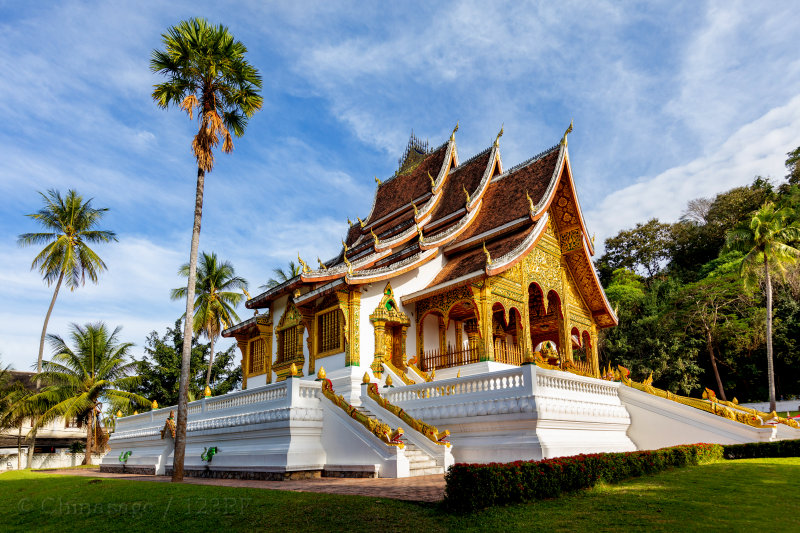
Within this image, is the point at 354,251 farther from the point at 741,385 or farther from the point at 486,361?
the point at 741,385

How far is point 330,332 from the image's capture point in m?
15.8

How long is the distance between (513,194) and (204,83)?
10.0 meters

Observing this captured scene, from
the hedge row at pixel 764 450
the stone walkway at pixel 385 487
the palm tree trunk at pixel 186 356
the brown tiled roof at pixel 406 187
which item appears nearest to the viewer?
the stone walkway at pixel 385 487

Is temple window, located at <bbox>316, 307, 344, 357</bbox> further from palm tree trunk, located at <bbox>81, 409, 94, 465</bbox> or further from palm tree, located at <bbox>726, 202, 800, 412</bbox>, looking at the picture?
palm tree trunk, located at <bbox>81, 409, 94, 465</bbox>

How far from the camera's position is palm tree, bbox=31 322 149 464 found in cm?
2589

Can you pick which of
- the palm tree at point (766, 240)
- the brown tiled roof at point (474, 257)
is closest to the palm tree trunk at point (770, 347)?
the palm tree at point (766, 240)

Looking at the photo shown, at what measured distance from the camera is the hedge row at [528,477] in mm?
Result: 6227

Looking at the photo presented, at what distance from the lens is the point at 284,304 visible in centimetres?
1827

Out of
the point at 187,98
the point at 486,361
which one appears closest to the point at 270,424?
the point at 486,361

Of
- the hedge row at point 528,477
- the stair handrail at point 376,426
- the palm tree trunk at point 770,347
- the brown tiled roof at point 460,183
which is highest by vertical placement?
the brown tiled roof at point 460,183

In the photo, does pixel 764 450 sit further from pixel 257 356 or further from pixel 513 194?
pixel 257 356

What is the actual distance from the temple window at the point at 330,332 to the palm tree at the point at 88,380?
15.0 metres

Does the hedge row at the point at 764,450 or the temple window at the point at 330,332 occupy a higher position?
the temple window at the point at 330,332

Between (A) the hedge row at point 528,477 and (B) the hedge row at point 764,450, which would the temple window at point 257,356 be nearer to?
(A) the hedge row at point 528,477
